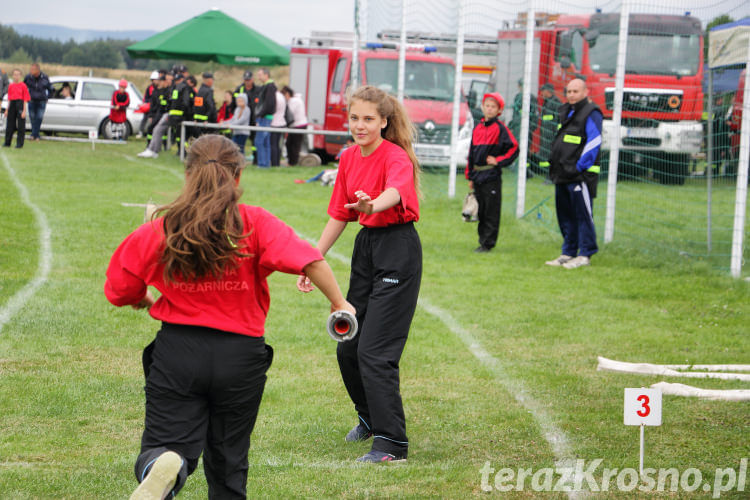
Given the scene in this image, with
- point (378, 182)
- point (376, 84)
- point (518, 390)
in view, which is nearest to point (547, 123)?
point (376, 84)

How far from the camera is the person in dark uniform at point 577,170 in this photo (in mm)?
11430

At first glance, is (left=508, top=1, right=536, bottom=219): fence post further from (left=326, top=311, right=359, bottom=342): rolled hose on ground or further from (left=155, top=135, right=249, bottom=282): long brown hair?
(left=155, top=135, right=249, bottom=282): long brown hair

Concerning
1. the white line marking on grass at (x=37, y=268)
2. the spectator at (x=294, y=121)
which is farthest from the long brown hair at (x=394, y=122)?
the spectator at (x=294, y=121)

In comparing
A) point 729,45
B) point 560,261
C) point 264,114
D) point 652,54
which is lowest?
point 560,261

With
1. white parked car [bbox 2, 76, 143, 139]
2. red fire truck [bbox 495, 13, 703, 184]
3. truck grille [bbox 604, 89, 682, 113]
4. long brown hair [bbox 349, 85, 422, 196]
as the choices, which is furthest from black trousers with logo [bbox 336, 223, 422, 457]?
white parked car [bbox 2, 76, 143, 139]

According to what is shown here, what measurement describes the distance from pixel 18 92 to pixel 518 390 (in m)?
20.5

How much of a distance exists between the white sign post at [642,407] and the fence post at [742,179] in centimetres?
662

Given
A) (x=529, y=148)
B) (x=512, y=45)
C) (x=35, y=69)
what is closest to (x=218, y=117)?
(x=35, y=69)

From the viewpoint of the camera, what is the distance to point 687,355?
7668 mm

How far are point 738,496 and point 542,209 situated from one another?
11500 millimetres

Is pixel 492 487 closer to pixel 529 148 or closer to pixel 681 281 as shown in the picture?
pixel 681 281

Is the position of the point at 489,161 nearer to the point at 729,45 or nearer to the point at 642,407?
the point at 729,45

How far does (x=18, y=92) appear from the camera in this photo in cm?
2403

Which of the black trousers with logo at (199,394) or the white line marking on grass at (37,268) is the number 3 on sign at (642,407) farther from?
the white line marking on grass at (37,268)
